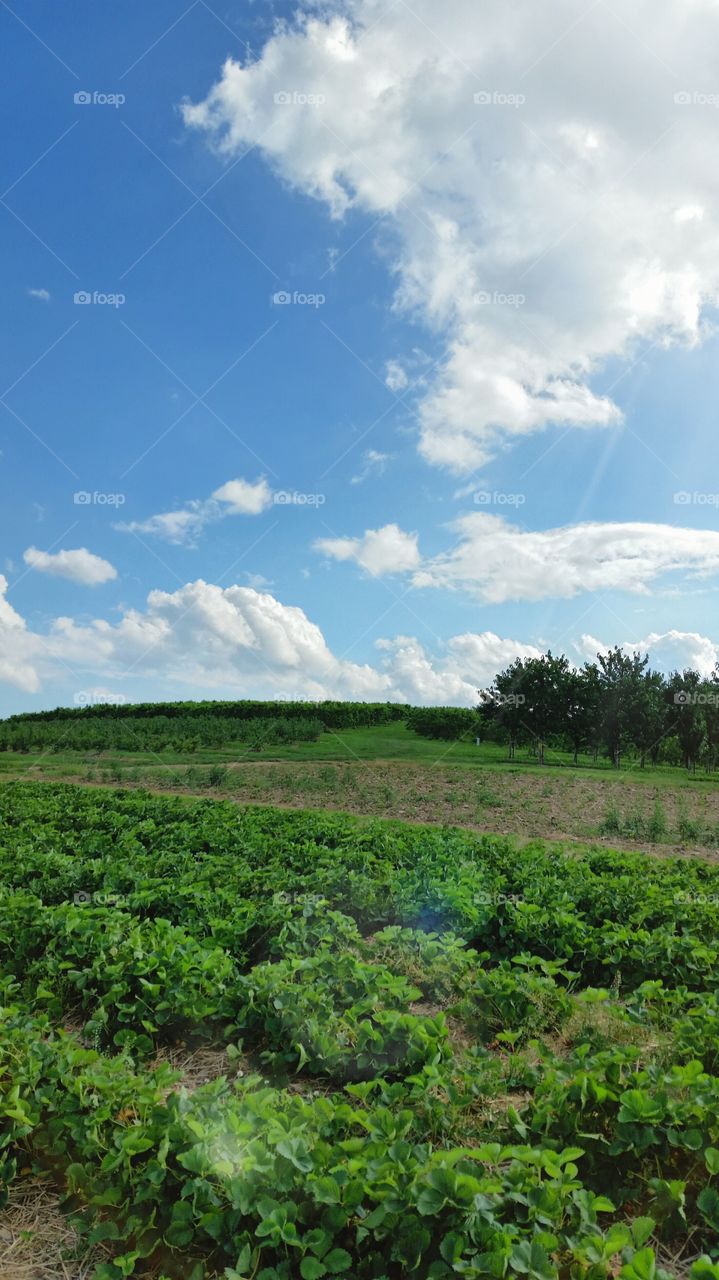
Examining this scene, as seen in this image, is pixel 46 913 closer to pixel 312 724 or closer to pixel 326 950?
pixel 326 950

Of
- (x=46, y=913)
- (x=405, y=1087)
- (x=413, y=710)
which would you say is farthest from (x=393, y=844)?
(x=413, y=710)

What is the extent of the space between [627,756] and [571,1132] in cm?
4337

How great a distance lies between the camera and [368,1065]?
4.86 metres

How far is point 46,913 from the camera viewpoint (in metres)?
6.86

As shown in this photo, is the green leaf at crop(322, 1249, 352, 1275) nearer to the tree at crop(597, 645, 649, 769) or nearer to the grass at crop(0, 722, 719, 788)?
the grass at crop(0, 722, 719, 788)

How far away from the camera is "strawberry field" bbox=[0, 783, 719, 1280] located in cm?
322

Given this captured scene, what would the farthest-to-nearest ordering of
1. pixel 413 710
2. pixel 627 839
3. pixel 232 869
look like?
pixel 413 710 < pixel 627 839 < pixel 232 869

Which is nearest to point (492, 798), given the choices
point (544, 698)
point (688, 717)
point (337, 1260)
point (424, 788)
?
point (424, 788)

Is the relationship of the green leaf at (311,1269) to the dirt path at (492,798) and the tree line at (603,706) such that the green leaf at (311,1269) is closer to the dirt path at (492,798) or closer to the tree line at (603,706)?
the dirt path at (492,798)

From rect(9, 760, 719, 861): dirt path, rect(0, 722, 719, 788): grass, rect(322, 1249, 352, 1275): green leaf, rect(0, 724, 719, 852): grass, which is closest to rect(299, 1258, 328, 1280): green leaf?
rect(322, 1249, 352, 1275): green leaf

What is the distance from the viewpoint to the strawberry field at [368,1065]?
322 centimetres

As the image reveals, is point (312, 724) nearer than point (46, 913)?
No

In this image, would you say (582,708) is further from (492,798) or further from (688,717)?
(492,798)

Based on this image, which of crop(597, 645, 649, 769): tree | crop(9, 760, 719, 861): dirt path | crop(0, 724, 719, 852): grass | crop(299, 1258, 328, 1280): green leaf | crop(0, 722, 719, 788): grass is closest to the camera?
crop(299, 1258, 328, 1280): green leaf
